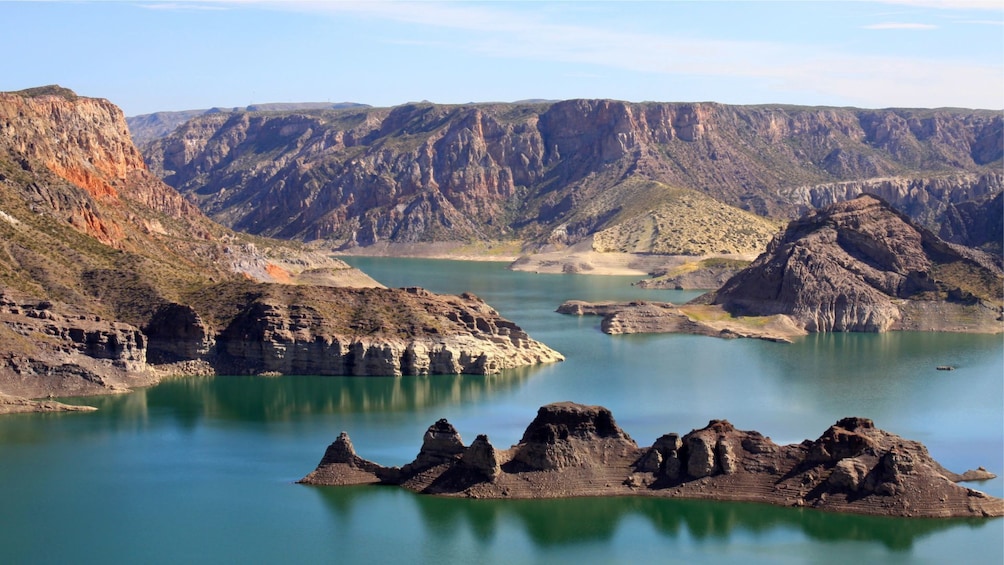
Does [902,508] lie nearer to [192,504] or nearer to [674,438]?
[674,438]

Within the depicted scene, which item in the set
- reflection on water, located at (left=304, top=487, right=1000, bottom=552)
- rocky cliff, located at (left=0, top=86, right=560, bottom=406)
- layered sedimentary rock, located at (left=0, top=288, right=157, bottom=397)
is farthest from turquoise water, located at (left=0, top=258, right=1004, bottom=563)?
rocky cliff, located at (left=0, top=86, right=560, bottom=406)

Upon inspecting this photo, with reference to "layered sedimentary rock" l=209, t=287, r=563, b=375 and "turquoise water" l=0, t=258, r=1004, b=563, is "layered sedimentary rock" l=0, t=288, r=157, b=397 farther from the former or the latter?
"layered sedimentary rock" l=209, t=287, r=563, b=375

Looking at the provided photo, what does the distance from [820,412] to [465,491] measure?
115 feet

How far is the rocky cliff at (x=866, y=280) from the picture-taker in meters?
157

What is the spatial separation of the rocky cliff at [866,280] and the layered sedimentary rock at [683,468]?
83.0 m

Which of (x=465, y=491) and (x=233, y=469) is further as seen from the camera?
(x=233, y=469)

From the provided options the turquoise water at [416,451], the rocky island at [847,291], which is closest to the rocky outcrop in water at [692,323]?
the rocky island at [847,291]

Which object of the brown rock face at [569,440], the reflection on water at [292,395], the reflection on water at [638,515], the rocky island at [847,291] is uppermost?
the rocky island at [847,291]

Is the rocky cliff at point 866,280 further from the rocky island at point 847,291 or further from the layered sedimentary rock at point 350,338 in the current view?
the layered sedimentary rock at point 350,338

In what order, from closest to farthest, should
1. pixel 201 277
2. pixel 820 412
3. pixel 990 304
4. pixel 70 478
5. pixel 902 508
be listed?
pixel 902 508
pixel 70 478
pixel 820 412
pixel 201 277
pixel 990 304

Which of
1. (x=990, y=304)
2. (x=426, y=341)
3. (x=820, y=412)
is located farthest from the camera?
(x=990, y=304)

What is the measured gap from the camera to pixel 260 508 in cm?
7138

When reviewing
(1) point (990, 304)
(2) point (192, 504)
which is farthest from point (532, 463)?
(1) point (990, 304)

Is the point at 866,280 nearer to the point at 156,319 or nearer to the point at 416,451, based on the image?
the point at 156,319
